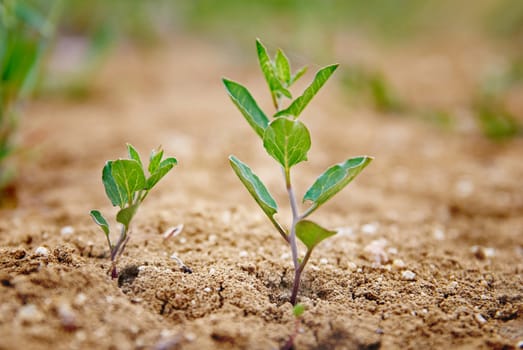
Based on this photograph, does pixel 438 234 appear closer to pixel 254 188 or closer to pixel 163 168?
pixel 254 188

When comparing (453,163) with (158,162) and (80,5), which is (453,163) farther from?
(80,5)

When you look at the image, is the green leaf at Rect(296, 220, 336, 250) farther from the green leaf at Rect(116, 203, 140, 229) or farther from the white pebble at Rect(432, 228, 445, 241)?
the white pebble at Rect(432, 228, 445, 241)

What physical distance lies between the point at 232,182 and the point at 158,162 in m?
0.89

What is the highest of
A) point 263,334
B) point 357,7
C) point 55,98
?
point 357,7

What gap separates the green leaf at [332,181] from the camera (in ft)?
3.51

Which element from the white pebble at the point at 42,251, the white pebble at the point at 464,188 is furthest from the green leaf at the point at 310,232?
the white pebble at the point at 464,188

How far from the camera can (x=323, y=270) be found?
1.29 m

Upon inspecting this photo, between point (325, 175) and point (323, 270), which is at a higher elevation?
point (325, 175)

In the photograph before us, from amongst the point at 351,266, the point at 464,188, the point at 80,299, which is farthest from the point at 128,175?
the point at 464,188

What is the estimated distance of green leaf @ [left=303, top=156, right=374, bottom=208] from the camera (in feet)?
3.51

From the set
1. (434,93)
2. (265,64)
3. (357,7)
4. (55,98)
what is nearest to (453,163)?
(434,93)

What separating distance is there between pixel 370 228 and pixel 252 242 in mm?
431

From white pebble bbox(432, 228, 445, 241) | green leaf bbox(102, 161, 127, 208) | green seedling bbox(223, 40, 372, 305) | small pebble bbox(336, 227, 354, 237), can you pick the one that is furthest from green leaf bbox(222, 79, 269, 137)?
white pebble bbox(432, 228, 445, 241)

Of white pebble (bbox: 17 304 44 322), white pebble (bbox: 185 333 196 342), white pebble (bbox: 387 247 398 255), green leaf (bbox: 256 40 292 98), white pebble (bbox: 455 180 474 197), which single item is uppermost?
white pebble (bbox: 455 180 474 197)
